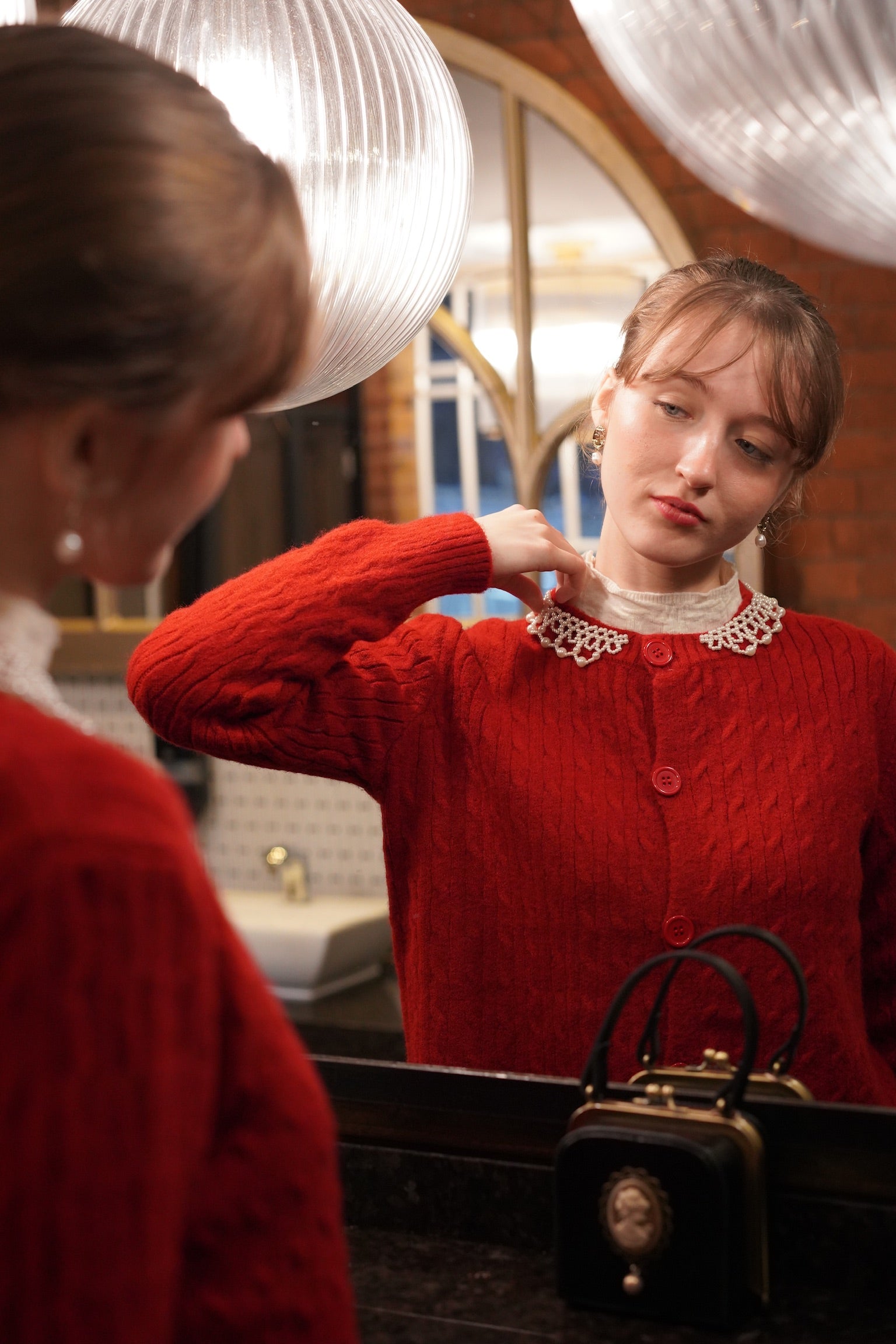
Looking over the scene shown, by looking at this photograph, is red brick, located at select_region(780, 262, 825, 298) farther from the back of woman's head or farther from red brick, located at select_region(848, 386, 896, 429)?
the back of woman's head

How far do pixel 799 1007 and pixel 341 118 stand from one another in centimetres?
78

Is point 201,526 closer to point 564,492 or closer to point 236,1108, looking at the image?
point 564,492

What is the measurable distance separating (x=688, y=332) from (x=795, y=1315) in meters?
0.77

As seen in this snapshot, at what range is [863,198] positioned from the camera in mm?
836

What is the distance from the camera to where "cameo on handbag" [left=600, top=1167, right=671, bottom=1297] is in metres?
0.89

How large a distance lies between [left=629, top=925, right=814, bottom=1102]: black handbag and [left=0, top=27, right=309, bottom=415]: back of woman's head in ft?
2.21

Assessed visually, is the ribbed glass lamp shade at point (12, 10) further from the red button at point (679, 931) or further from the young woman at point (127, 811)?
the red button at point (679, 931)

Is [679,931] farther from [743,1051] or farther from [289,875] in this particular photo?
[289,875]

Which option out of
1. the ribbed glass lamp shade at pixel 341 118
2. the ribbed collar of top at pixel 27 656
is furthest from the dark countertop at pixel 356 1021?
the ribbed collar of top at pixel 27 656

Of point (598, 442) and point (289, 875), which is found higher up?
point (598, 442)

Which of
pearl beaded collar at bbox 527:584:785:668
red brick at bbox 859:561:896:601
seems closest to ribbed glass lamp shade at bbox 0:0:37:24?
pearl beaded collar at bbox 527:584:785:668

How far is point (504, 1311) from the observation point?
3.14 ft

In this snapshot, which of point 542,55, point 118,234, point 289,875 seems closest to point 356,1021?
point 289,875

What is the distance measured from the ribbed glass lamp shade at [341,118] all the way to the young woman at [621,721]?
24 centimetres
